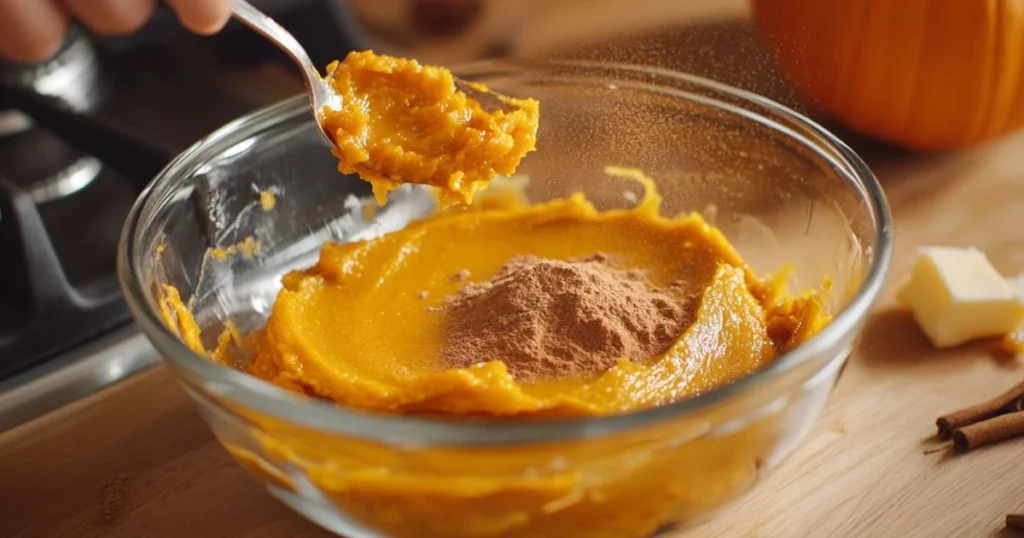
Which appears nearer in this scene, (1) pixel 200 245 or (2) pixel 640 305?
(2) pixel 640 305

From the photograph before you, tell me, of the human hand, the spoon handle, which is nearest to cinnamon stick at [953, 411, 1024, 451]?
the spoon handle

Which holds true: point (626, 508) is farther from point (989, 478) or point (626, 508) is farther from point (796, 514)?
point (989, 478)

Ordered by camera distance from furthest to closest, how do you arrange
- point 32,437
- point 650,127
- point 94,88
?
point 94,88 < point 650,127 < point 32,437

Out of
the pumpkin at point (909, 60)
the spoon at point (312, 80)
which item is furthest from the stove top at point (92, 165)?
the pumpkin at point (909, 60)

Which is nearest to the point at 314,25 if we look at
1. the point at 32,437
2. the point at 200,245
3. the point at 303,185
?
the point at 303,185

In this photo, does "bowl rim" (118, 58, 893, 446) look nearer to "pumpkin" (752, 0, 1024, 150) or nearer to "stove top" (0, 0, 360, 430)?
"stove top" (0, 0, 360, 430)

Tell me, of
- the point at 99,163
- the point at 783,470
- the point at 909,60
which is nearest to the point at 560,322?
the point at 783,470

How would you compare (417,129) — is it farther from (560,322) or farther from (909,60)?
(909,60)
